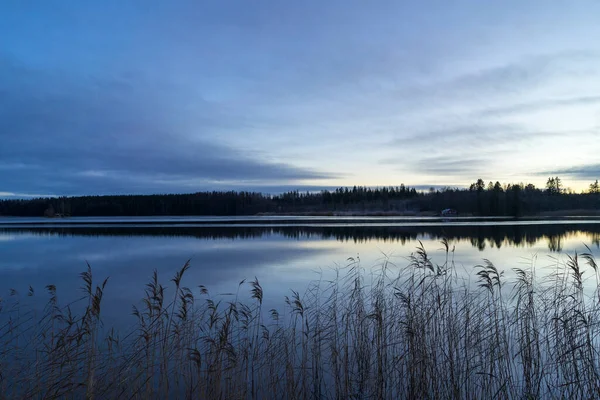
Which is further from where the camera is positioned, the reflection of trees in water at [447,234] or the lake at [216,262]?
the reflection of trees in water at [447,234]

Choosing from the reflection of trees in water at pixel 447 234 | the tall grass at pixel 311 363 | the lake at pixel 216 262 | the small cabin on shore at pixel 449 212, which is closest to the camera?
the tall grass at pixel 311 363

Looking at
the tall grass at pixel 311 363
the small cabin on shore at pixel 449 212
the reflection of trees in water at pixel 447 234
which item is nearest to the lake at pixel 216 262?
the reflection of trees in water at pixel 447 234

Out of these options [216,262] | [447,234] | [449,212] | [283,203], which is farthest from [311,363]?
[283,203]

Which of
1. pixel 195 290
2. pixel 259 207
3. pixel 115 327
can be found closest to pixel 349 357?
pixel 115 327

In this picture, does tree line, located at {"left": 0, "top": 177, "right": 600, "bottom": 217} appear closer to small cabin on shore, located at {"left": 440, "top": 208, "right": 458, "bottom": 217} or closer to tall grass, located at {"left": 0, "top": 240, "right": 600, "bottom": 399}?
small cabin on shore, located at {"left": 440, "top": 208, "right": 458, "bottom": 217}

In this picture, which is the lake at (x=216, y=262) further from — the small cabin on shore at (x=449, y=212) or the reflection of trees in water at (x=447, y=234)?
the small cabin on shore at (x=449, y=212)

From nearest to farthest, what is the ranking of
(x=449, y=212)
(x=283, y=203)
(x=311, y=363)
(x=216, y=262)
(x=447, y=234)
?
1. (x=311, y=363)
2. (x=216, y=262)
3. (x=447, y=234)
4. (x=449, y=212)
5. (x=283, y=203)

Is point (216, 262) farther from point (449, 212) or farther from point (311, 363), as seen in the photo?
point (449, 212)

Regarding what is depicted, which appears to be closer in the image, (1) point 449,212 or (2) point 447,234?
(2) point 447,234

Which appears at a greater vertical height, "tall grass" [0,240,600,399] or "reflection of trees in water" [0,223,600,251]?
"tall grass" [0,240,600,399]

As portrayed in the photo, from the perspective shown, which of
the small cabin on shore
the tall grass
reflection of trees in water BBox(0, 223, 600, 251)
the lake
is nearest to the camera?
the tall grass

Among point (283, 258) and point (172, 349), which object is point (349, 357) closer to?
point (172, 349)

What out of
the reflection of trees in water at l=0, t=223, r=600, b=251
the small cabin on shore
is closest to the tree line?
the small cabin on shore

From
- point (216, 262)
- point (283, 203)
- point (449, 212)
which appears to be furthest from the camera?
point (283, 203)
